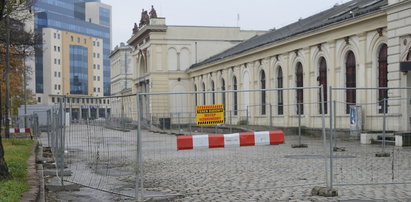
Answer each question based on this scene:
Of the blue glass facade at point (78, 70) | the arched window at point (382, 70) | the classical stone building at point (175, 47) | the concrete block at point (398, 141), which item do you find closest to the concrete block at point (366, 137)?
the concrete block at point (398, 141)

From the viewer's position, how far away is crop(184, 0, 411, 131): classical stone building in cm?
1647

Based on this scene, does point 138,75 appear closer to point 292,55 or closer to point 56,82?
point 292,55

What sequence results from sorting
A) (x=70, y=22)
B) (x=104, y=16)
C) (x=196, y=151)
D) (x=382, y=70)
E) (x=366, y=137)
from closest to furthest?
(x=196, y=151) < (x=366, y=137) < (x=382, y=70) < (x=70, y=22) < (x=104, y=16)

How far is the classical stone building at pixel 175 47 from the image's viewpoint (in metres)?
67.7

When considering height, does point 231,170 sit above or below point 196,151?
below

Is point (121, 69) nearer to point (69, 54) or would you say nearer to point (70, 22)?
point (69, 54)

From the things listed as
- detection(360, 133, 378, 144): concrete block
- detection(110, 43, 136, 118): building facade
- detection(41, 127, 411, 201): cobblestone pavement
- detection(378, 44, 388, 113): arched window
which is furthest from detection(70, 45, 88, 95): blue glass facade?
detection(360, 133, 378, 144): concrete block

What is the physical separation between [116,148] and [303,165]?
557 cm

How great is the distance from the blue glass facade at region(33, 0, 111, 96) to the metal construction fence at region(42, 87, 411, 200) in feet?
366

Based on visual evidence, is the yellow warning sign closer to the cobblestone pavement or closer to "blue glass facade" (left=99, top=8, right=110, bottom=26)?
the cobblestone pavement

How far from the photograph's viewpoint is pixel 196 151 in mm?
11898

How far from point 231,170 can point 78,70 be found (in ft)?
414

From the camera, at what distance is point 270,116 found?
12.8m

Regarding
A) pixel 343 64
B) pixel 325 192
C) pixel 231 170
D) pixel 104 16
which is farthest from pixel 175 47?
pixel 104 16
